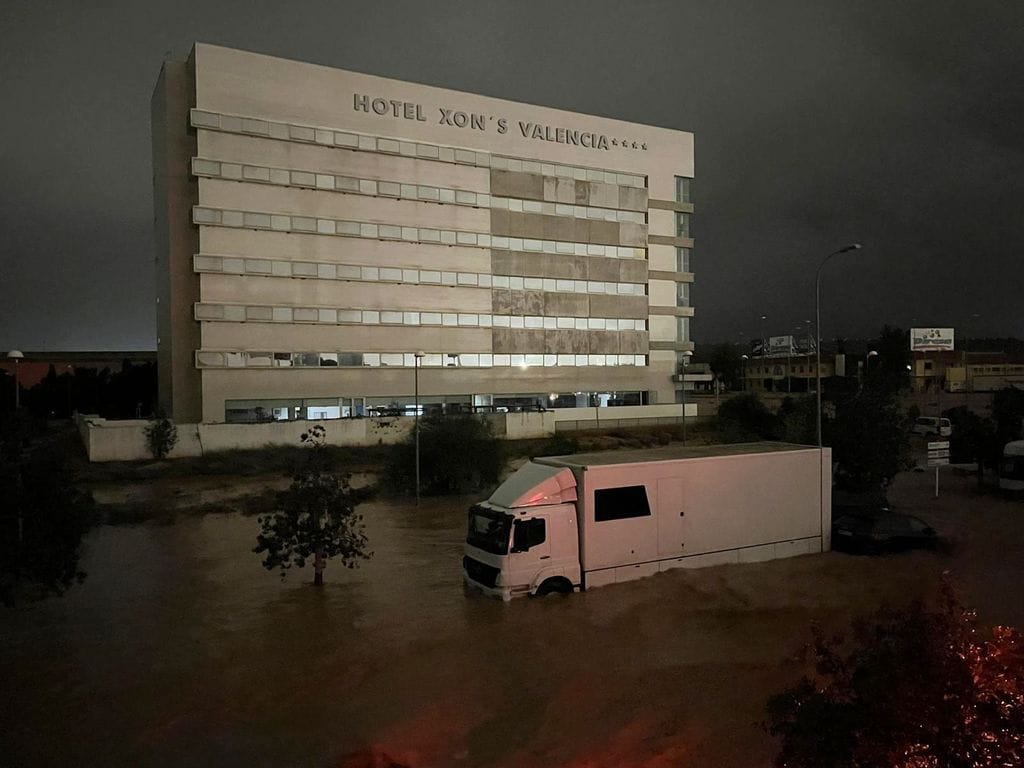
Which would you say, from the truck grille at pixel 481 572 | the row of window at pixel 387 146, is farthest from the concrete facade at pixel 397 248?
the truck grille at pixel 481 572

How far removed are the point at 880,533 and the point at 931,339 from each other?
71.0 metres

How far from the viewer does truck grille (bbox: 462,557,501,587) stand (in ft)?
44.4

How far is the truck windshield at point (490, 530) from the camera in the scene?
43.6 feet

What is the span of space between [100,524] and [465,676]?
17.8 metres

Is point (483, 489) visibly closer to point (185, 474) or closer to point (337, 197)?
point (185, 474)

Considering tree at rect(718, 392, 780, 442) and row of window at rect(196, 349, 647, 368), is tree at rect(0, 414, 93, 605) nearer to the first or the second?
row of window at rect(196, 349, 647, 368)

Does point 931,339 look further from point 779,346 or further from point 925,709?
point 925,709

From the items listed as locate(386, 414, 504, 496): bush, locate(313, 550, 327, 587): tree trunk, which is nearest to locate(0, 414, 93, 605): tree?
locate(313, 550, 327, 587): tree trunk

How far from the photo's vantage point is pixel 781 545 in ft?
53.5

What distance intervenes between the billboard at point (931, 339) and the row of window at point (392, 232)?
37754 mm

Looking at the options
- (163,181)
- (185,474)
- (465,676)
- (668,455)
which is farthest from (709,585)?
(163,181)

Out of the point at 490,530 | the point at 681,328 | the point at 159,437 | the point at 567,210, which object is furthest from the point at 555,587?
the point at 681,328

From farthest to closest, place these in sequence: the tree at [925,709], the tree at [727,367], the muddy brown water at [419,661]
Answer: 1. the tree at [727,367]
2. the muddy brown water at [419,661]
3. the tree at [925,709]

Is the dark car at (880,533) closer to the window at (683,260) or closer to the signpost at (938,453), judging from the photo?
the signpost at (938,453)
